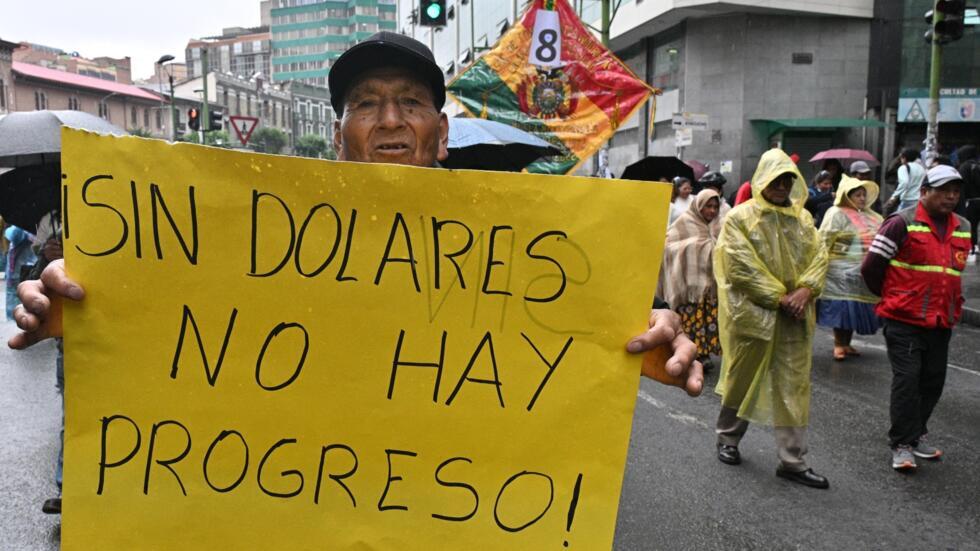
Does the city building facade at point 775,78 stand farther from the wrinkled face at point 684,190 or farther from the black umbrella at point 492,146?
the black umbrella at point 492,146

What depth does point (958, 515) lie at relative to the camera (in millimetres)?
4023

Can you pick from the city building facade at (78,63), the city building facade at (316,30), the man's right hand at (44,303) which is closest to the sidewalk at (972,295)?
the man's right hand at (44,303)

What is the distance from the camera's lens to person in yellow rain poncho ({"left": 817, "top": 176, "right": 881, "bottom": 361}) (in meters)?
7.41

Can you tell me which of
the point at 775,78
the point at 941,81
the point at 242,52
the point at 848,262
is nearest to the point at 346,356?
the point at 848,262

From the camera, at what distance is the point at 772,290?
4469mm

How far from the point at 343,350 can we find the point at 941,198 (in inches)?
163

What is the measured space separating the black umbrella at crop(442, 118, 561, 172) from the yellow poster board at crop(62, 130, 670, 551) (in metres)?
4.26

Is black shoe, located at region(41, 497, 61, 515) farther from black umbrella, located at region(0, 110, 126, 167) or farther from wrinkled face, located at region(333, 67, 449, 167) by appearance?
wrinkled face, located at region(333, 67, 449, 167)

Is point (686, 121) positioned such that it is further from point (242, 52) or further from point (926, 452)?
point (242, 52)

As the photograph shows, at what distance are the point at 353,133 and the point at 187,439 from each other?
2.99 feet

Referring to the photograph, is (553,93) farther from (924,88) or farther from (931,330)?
(924,88)

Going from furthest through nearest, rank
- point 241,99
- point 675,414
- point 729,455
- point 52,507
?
point 241,99
point 675,414
point 729,455
point 52,507

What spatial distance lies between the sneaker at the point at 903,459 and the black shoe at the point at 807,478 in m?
0.53

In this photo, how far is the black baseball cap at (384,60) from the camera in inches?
79.8
